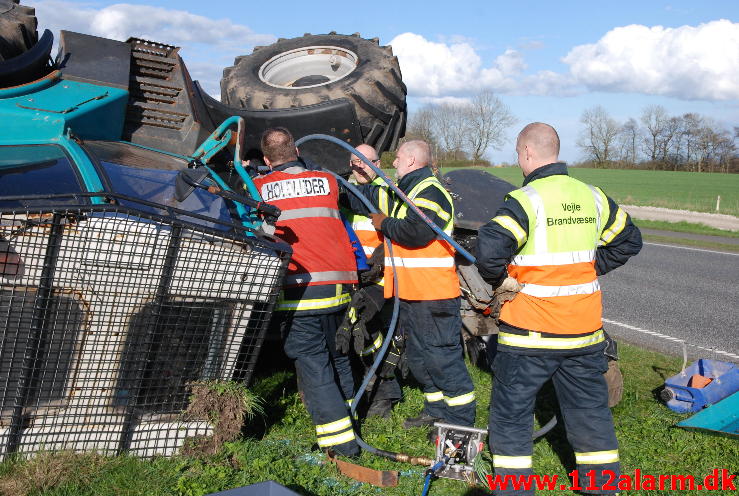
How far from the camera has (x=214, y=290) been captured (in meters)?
3.59

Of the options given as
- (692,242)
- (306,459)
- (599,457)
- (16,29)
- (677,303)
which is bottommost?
(692,242)

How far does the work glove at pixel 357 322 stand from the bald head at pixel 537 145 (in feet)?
4.57

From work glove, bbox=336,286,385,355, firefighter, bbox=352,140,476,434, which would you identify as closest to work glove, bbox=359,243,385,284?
firefighter, bbox=352,140,476,434

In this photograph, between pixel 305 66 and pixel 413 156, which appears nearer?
pixel 413 156

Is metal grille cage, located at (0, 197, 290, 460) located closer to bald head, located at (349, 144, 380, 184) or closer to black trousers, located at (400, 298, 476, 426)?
black trousers, located at (400, 298, 476, 426)

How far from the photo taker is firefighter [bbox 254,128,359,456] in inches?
171

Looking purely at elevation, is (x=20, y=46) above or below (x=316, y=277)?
above

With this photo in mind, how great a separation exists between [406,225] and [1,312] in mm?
2398

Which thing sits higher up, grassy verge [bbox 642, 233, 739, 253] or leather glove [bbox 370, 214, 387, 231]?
leather glove [bbox 370, 214, 387, 231]

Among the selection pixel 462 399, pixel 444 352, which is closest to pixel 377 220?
pixel 444 352

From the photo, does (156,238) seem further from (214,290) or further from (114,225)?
(214,290)

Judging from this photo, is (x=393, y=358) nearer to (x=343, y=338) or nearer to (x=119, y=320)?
(x=343, y=338)

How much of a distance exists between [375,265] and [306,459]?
1486mm

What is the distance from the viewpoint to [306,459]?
4273 millimetres
